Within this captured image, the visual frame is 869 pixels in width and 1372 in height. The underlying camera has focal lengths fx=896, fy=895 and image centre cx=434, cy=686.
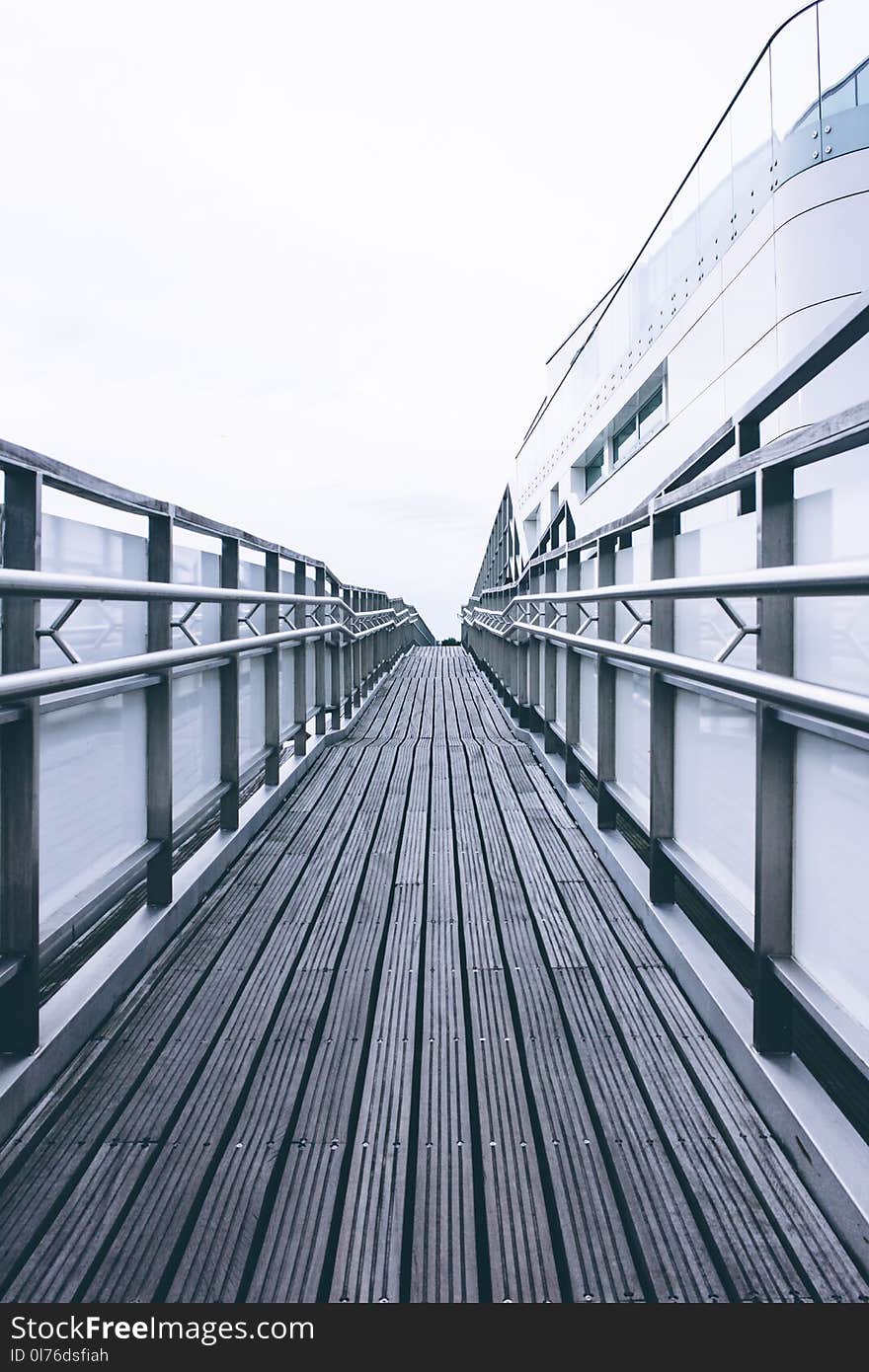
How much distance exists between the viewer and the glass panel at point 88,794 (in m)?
1.85

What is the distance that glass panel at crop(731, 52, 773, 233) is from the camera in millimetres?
8586

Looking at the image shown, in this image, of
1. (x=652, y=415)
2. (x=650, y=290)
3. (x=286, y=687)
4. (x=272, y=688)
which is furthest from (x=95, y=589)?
(x=652, y=415)

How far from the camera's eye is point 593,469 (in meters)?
18.3

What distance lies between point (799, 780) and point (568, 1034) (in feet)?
2.38

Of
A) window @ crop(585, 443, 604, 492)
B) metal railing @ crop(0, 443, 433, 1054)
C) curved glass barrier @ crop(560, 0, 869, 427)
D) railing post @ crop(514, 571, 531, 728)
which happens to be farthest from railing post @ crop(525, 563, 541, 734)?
window @ crop(585, 443, 604, 492)

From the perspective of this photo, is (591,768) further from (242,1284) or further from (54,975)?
(242,1284)

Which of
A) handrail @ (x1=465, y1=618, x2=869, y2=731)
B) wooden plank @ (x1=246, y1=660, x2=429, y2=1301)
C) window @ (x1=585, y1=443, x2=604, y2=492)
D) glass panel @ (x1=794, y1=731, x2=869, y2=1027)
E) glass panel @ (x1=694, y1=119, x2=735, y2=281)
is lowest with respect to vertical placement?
wooden plank @ (x1=246, y1=660, x2=429, y2=1301)

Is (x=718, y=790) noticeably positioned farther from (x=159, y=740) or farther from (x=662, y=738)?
(x=159, y=740)

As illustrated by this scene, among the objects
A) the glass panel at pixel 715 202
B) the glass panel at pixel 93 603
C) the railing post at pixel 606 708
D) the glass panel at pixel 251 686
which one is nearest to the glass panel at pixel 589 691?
the railing post at pixel 606 708

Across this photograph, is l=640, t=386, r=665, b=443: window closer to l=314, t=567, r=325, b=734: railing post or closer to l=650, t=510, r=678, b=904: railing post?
l=314, t=567, r=325, b=734: railing post

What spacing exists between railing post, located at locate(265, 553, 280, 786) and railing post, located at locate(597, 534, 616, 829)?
4.82 feet

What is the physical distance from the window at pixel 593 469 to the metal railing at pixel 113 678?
550 inches

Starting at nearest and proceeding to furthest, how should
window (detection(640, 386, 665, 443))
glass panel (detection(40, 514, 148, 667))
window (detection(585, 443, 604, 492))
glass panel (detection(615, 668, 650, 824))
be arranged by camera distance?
glass panel (detection(40, 514, 148, 667)), glass panel (detection(615, 668, 650, 824)), window (detection(640, 386, 665, 443)), window (detection(585, 443, 604, 492))

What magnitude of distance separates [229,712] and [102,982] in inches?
53.7
